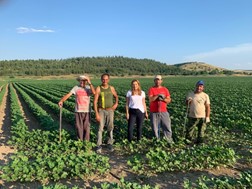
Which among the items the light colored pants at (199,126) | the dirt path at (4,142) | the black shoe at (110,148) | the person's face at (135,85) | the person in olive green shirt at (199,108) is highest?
the person's face at (135,85)

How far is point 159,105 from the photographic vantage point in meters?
7.30

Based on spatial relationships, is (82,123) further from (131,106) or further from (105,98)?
(131,106)

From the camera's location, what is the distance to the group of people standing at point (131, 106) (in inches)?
280

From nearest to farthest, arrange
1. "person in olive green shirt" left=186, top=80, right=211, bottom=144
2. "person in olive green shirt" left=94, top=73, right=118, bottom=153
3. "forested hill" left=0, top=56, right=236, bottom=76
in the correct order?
"person in olive green shirt" left=94, top=73, right=118, bottom=153 → "person in olive green shirt" left=186, top=80, right=211, bottom=144 → "forested hill" left=0, top=56, right=236, bottom=76

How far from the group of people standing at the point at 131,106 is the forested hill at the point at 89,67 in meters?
111

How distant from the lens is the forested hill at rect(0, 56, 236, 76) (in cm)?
11912

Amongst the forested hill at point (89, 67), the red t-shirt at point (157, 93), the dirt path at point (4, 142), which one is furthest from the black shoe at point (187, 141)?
the forested hill at point (89, 67)

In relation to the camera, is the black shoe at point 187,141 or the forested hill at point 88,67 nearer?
the black shoe at point 187,141

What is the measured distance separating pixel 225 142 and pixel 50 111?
33.6ft

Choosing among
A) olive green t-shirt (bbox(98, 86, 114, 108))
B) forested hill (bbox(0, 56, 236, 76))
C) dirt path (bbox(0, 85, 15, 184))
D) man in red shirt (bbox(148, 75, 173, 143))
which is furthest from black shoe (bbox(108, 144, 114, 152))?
forested hill (bbox(0, 56, 236, 76))

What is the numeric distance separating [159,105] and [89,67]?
129531 millimetres

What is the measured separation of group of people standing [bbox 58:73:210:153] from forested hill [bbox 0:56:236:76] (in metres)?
111

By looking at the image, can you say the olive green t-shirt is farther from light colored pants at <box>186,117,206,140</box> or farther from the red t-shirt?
light colored pants at <box>186,117,206,140</box>

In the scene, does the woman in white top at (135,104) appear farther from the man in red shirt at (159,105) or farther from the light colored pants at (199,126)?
the light colored pants at (199,126)
